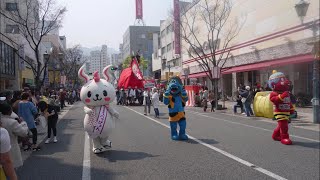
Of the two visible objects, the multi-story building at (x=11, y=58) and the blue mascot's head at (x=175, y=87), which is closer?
the blue mascot's head at (x=175, y=87)

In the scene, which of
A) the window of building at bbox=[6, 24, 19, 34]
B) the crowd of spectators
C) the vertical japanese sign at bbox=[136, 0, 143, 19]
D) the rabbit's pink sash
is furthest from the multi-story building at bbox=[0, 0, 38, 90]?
the vertical japanese sign at bbox=[136, 0, 143, 19]

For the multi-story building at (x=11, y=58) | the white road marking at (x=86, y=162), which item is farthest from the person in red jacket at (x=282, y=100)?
the multi-story building at (x=11, y=58)

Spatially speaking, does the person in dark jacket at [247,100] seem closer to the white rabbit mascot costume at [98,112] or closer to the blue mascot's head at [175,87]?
the blue mascot's head at [175,87]

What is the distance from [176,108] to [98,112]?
2.67m

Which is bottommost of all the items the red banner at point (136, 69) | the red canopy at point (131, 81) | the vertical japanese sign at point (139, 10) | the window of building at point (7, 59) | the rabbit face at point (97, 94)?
the rabbit face at point (97, 94)

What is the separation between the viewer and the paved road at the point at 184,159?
6.68 meters

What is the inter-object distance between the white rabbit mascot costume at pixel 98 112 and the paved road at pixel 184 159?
1.31ft

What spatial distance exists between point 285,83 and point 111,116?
14.7 feet

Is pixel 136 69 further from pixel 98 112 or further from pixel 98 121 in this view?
pixel 98 121

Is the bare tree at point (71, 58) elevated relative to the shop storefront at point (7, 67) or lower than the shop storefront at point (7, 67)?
elevated

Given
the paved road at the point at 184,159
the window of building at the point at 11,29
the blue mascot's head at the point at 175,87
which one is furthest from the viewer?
the window of building at the point at 11,29

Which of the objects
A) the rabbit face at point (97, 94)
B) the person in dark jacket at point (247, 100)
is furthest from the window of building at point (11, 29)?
the rabbit face at point (97, 94)

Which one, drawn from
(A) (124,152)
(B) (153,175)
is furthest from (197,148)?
(B) (153,175)

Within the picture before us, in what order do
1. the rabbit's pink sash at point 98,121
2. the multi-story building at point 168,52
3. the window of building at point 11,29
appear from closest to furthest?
the rabbit's pink sash at point 98,121 → the window of building at point 11,29 → the multi-story building at point 168,52
